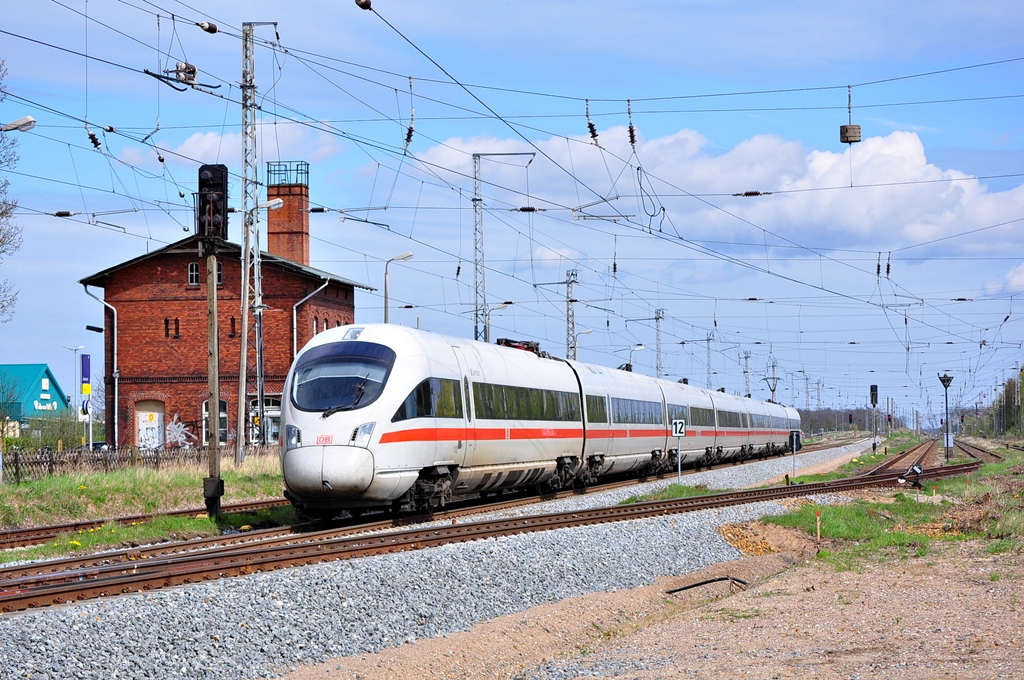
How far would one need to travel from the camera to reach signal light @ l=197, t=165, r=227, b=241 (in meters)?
20.6

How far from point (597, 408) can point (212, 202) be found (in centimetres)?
1478

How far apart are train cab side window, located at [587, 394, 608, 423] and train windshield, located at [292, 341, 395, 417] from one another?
12.0 metres

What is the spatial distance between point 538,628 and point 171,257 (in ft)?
141

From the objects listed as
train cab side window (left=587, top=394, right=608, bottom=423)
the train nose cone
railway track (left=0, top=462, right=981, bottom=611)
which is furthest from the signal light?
train cab side window (left=587, top=394, right=608, bottom=423)

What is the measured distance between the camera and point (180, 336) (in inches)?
2062

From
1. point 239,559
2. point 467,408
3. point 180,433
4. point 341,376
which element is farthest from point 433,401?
point 180,433

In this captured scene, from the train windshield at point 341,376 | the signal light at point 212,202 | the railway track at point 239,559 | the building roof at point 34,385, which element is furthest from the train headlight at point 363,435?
the building roof at point 34,385

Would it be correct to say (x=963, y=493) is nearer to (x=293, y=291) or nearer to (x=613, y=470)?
(x=613, y=470)

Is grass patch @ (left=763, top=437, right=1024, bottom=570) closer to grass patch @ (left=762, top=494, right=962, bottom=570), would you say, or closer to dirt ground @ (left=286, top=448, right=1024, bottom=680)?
grass patch @ (left=762, top=494, right=962, bottom=570)

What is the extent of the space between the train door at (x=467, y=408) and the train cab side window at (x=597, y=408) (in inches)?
346

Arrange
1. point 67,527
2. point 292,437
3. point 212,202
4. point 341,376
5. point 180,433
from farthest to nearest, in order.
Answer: point 180,433 → point 212,202 → point 67,527 → point 341,376 → point 292,437

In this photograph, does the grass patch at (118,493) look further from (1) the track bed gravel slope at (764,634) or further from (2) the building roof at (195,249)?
(2) the building roof at (195,249)

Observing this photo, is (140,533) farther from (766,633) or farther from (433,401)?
(766,633)

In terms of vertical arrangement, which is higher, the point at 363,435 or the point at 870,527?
the point at 363,435
